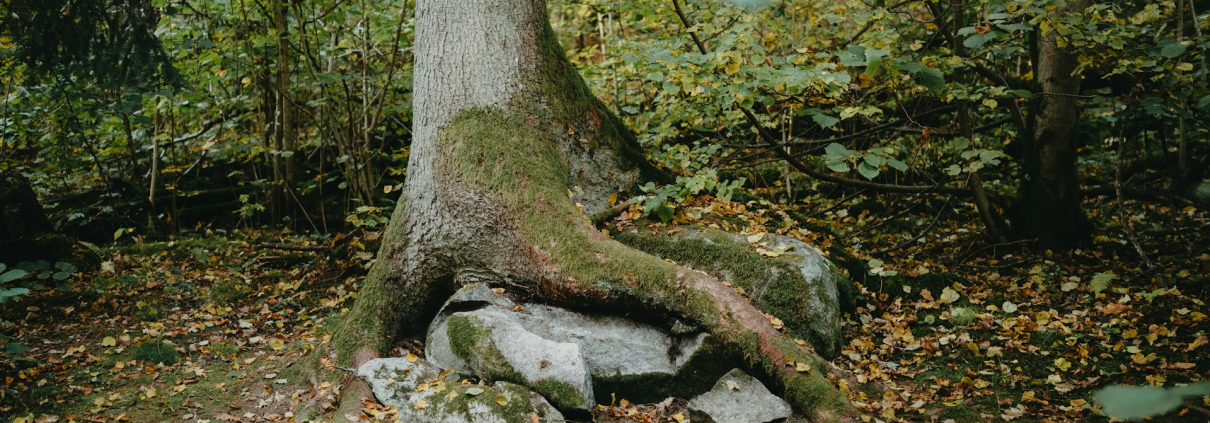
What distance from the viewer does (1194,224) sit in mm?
6680

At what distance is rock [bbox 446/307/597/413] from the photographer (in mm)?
3877

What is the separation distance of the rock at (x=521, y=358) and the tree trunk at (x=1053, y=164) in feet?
15.2

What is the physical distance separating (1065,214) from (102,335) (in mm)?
8065

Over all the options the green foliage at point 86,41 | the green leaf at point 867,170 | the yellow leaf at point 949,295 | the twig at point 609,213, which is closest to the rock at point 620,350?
the twig at point 609,213

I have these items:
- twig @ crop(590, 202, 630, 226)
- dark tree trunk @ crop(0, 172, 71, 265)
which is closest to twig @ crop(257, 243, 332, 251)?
dark tree trunk @ crop(0, 172, 71, 265)

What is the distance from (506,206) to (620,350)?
1203 mm

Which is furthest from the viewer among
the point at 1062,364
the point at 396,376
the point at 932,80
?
the point at 1062,364

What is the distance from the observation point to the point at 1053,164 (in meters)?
6.14

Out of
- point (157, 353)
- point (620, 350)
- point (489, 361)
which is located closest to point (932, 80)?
point (620, 350)

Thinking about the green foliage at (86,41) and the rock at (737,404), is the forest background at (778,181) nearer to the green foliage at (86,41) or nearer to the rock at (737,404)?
the green foliage at (86,41)

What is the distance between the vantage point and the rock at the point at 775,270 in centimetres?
458

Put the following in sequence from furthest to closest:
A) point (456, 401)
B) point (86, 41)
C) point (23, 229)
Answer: point (23, 229), point (86, 41), point (456, 401)

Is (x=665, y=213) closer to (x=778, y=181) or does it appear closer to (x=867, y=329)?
(x=867, y=329)

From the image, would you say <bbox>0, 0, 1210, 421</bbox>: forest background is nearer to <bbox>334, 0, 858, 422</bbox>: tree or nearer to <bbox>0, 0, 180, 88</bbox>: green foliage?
<bbox>0, 0, 180, 88</bbox>: green foliage
